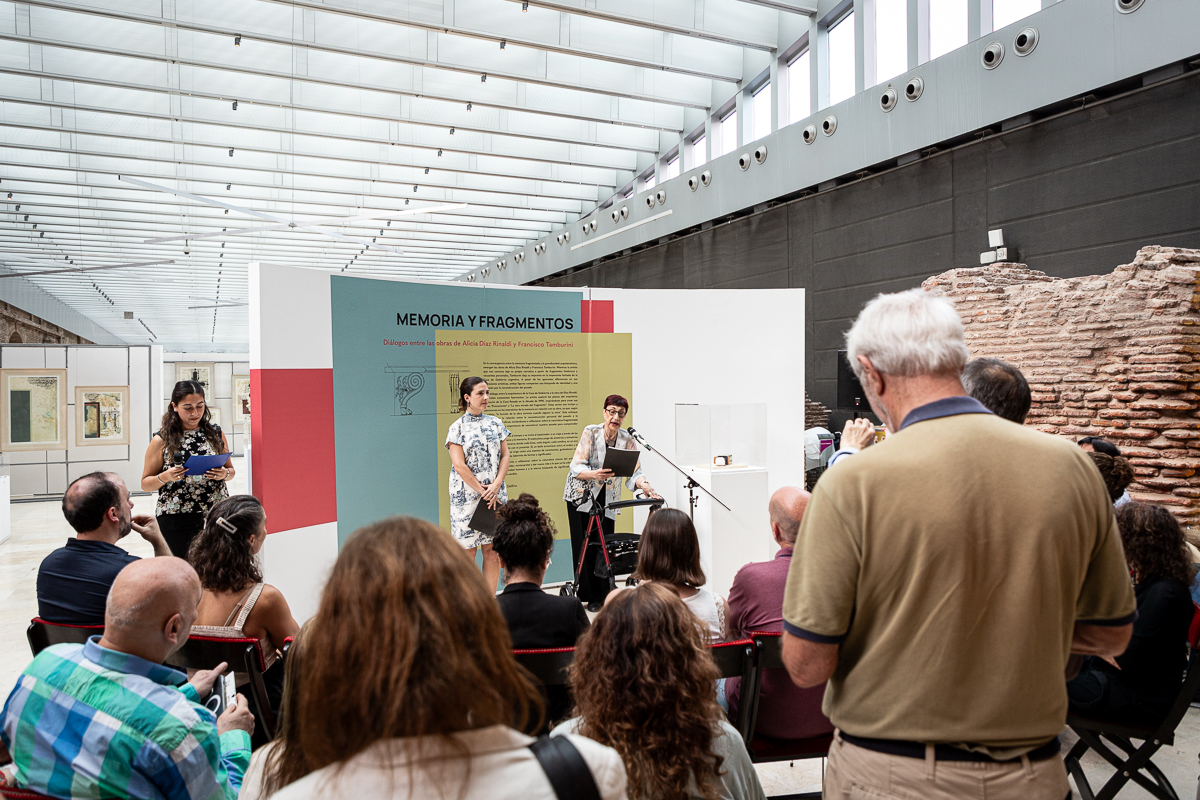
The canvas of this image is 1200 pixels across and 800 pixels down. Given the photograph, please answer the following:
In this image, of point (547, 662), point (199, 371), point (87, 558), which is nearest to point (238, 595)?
point (87, 558)

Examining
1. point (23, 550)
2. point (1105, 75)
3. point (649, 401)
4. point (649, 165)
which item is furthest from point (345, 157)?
point (1105, 75)

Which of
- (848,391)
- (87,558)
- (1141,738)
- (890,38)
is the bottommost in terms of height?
(1141,738)

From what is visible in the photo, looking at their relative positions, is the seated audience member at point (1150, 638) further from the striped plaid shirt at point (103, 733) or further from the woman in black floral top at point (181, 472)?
the woman in black floral top at point (181, 472)

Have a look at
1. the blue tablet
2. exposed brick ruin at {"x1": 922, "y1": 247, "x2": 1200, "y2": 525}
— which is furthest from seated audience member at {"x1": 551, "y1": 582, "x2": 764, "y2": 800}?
exposed brick ruin at {"x1": 922, "y1": 247, "x2": 1200, "y2": 525}

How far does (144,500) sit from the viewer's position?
10680 millimetres

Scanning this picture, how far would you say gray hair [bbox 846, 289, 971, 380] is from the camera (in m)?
1.13

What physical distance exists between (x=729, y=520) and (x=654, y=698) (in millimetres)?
3918

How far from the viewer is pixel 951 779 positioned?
3.50ft

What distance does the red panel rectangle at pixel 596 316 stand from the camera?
5375 millimetres

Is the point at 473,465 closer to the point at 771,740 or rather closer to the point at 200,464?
the point at 200,464

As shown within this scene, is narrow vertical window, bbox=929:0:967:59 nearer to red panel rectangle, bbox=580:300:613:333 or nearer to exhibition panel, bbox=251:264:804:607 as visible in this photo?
exhibition panel, bbox=251:264:804:607

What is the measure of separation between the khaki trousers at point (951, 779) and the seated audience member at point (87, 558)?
7.36ft

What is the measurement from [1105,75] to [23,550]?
10.4 metres

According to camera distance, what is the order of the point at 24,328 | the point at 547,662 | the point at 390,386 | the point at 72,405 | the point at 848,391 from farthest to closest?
1. the point at 24,328
2. the point at 72,405
3. the point at 848,391
4. the point at 390,386
5. the point at 547,662
